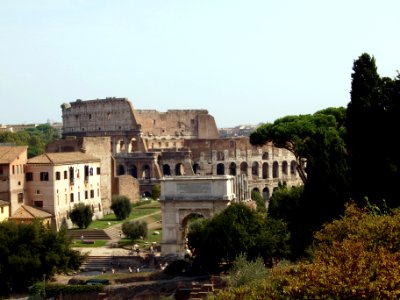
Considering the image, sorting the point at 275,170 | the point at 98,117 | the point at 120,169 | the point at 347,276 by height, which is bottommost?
the point at 347,276

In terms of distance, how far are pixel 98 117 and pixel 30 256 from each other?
191 feet

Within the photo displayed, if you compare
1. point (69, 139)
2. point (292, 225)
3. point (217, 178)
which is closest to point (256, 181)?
point (69, 139)

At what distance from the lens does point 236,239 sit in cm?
2761

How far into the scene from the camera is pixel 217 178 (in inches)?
1353

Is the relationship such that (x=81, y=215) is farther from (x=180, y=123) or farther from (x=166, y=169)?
(x=180, y=123)

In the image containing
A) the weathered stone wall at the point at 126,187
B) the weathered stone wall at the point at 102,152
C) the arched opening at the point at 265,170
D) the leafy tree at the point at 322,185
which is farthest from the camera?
the arched opening at the point at 265,170

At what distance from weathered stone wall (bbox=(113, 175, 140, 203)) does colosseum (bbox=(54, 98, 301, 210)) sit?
503 centimetres

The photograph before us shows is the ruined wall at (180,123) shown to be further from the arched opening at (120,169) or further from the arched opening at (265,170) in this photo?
the arched opening at (265,170)

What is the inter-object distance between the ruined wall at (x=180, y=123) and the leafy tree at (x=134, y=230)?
48.8 m

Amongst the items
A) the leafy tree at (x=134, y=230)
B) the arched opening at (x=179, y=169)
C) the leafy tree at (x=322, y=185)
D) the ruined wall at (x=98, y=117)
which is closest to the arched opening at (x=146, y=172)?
the arched opening at (x=179, y=169)

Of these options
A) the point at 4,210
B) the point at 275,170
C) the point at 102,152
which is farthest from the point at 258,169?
the point at 4,210

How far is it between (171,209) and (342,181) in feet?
42.9

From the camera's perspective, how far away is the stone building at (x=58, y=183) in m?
42.7

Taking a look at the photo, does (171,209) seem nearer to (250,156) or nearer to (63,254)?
(63,254)
